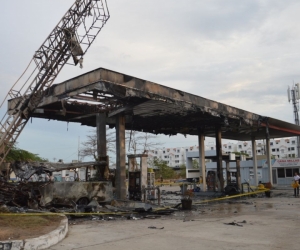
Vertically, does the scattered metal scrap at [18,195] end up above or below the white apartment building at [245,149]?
below

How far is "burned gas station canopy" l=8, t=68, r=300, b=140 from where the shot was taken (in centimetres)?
1623

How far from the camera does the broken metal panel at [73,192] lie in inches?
586

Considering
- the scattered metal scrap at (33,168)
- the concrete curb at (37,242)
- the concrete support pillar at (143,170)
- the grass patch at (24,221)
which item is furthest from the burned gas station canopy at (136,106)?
the concrete curb at (37,242)

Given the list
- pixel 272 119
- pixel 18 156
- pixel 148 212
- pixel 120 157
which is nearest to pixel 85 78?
pixel 120 157

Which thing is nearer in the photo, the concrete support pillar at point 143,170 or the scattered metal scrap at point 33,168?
the scattered metal scrap at point 33,168

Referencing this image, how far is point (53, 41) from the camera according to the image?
20406mm

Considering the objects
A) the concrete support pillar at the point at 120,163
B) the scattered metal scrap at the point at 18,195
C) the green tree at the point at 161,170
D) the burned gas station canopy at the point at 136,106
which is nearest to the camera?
the scattered metal scrap at the point at 18,195

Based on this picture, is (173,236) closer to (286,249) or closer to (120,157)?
(286,249)

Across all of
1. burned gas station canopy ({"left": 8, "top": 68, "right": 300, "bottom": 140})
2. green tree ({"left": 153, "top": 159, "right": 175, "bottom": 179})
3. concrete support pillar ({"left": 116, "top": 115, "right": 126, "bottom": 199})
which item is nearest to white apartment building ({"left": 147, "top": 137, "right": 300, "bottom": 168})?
green tree ({"left": 153, "top": 159, "right": 175, "bottom": 179})

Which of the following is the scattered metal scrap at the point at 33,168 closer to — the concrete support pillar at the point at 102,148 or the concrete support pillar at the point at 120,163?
the concrete support pillar at the point at 102,148

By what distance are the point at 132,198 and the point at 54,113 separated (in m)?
7.68

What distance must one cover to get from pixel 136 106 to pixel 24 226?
11265 millimetres

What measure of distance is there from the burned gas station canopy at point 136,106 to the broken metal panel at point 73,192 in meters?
4.37

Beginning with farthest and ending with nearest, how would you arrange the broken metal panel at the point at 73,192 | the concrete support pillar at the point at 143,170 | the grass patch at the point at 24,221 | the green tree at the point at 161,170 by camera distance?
1. the green tree at the point at 161,170
2. the concrete support pillar at the point at 143,170
3. the broken metal panel at the point at 73,192
4. the grass patch at the point at 24,221
